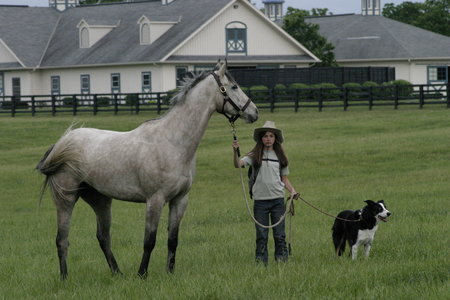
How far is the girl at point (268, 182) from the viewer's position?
9.91 metres

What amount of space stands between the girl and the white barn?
136 ft

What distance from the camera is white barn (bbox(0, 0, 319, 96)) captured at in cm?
5297

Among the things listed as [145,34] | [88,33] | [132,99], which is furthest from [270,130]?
[88,33]

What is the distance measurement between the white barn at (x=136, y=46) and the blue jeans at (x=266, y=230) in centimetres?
4154

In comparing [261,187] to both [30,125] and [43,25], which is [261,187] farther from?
[43,25]

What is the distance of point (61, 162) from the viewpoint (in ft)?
32.2

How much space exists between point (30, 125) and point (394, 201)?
27.4 metres

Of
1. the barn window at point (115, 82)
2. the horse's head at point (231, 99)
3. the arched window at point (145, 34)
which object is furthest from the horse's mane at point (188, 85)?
the barn window at point (115, 82)

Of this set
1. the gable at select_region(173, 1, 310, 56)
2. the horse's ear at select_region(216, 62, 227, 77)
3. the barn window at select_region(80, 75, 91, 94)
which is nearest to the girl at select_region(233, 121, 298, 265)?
the horse's ear at select_region(216, 62, 227, 77)

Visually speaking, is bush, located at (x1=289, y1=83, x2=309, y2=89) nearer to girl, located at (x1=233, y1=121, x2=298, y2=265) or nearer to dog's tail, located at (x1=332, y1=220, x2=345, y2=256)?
dog's tail, located at (x1=332, y1=220, x2=345, y2=256)

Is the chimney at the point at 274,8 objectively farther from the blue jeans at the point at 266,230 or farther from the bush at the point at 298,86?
the blue jeans at the point at 266,230

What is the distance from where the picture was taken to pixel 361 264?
9.30 meters

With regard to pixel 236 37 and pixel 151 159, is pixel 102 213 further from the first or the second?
pixel 236 37

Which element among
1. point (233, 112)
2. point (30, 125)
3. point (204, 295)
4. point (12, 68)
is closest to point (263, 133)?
point (233, 112)
